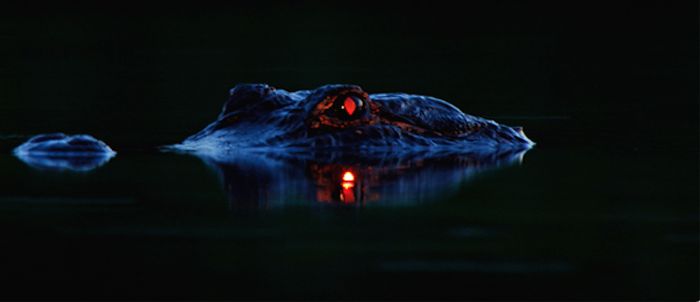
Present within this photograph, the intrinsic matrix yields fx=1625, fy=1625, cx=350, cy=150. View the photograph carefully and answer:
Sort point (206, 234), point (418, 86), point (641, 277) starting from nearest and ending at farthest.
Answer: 1. point (641, 277)
2. point (206, 234)
3. point (418, 86)

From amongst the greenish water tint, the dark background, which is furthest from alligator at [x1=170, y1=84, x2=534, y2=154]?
the greenish water tint

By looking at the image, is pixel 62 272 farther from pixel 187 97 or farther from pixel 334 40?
pixel 334 40

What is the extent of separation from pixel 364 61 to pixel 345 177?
15.3 m

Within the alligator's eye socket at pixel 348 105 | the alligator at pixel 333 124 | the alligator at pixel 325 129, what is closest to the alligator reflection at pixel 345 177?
the alligator at pixel 325 129

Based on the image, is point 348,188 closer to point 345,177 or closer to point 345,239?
point 345,177

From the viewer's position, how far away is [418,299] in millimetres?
5746

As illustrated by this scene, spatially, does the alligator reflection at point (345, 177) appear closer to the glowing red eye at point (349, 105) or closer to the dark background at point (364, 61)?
the glowing red eye at point (349, 105)

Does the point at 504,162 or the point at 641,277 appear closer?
the point at 641,277

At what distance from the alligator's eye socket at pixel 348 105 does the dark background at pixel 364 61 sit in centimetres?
162

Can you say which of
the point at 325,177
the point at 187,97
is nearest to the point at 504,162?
the point at 325,177

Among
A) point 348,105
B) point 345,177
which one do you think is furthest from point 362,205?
point 348,105

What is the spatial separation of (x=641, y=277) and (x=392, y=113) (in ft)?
16.6

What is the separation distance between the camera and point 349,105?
10.8 meters

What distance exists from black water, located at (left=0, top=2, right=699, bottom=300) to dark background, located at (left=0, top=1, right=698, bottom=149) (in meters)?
0.10
